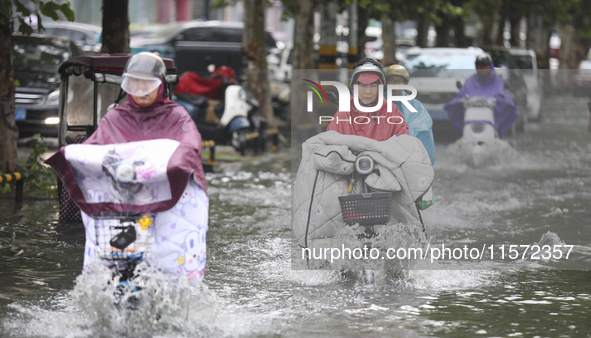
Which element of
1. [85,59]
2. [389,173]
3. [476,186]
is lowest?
[476,186]

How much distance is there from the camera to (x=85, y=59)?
9.41m

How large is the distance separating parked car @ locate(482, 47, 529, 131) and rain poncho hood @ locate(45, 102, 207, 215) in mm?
16738

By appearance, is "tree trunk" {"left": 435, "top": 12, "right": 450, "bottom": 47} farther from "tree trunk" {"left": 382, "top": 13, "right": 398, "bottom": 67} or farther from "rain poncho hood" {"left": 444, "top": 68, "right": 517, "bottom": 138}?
"rain poncho hood" {"left": 444, "top": 68, "right": 517, "bottom": 138}

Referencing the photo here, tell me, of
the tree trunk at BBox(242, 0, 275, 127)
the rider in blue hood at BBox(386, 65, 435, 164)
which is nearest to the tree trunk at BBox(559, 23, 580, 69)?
the tree trunk at BBox(242, 0, 275, 127)

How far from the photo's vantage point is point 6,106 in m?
11.6

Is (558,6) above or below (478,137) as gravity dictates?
above

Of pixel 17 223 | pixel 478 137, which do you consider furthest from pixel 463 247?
pixel 478 137

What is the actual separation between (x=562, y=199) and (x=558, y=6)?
80.0 ft

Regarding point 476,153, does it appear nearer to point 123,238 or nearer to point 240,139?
point 240,139

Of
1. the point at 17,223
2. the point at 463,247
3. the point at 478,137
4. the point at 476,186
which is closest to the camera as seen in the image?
the point at 463,247

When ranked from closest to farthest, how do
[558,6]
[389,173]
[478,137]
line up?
[389,173] < [478,137] < [558,6]

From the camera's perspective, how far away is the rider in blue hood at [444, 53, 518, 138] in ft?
48.2

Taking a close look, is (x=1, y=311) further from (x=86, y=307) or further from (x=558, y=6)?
(x=558, y=6)

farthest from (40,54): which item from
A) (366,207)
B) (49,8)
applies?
(366,207)
